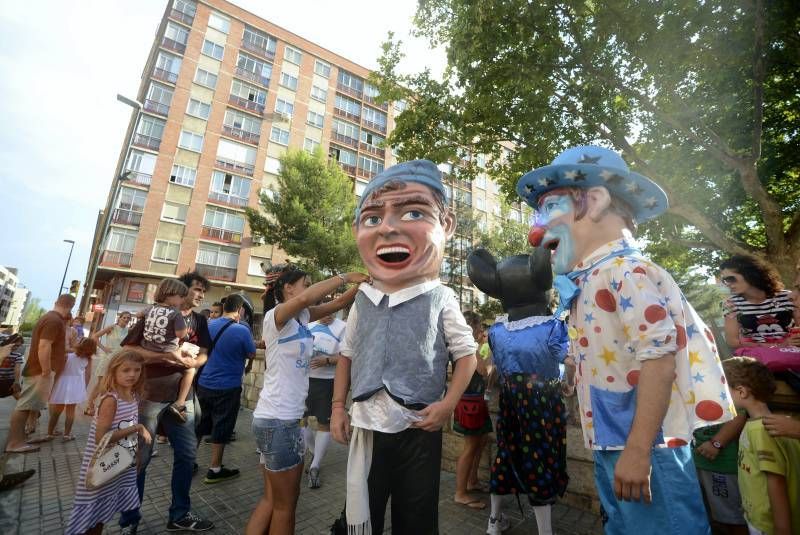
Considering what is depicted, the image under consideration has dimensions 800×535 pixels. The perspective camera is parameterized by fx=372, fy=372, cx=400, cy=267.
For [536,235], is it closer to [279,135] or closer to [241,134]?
[241,134]

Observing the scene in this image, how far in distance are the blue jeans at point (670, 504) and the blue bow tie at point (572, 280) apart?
0.60 meters

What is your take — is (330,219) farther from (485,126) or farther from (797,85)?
(797,85)

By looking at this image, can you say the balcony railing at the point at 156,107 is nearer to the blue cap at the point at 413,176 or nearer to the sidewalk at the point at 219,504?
the sidewalk at the point at 219,504

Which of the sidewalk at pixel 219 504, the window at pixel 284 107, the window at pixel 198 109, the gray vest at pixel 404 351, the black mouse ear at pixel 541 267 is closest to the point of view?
the gray vest at pixel 404 351

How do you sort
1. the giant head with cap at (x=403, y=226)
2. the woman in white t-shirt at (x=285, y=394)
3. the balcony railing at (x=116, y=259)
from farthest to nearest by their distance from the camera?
the balcony railing at (x=116, y=259), the woman in white t-shirt at (x=285, y=394), the giant head with cap at (x=403, y=226)

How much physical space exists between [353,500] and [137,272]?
23.2 meters

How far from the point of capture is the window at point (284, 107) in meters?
25.5

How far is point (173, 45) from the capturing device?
898 inches

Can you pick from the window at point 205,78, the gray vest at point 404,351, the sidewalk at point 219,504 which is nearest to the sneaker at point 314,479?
the sidewalk at point 219,504

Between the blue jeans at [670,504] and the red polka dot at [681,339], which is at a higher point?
the red polka dot at [681,339]

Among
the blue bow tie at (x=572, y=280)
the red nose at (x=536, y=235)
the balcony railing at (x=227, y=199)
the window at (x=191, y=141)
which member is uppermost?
the window at (x=191, y=141)

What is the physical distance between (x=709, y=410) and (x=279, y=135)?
2729 cm

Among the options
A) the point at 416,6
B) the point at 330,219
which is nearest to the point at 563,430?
the point at 416,6

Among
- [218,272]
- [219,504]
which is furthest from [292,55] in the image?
[219,504]
